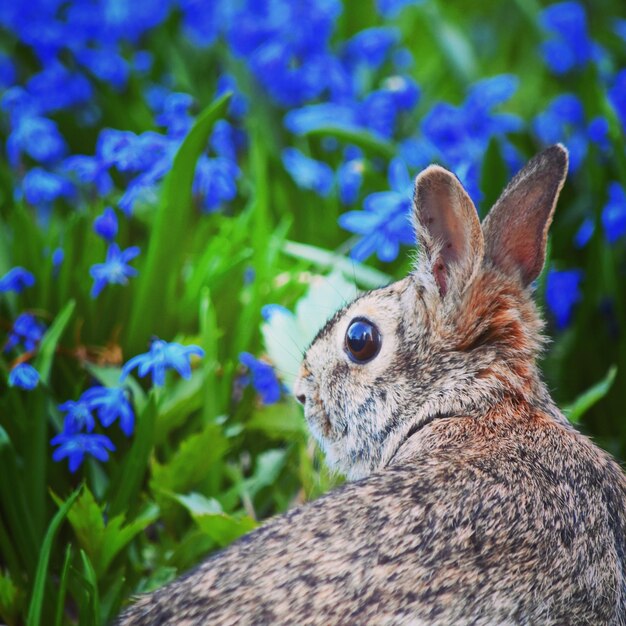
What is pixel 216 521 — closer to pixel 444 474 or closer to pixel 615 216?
pixel 444 474

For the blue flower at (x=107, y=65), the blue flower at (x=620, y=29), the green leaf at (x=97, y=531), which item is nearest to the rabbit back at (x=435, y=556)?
the green leaf at (x=97, y=531)

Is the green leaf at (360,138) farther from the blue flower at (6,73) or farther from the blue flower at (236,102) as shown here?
the blue flower at (6,73)

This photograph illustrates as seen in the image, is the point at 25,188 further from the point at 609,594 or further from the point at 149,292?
the point at 609,594

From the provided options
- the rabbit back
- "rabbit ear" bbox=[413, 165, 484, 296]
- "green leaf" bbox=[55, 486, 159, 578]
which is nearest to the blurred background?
"green leaf" bbox=[55, 486, 159, 578]

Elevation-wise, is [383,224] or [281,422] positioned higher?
[383,224]

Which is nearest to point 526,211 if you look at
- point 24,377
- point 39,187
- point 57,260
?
point 24,377
